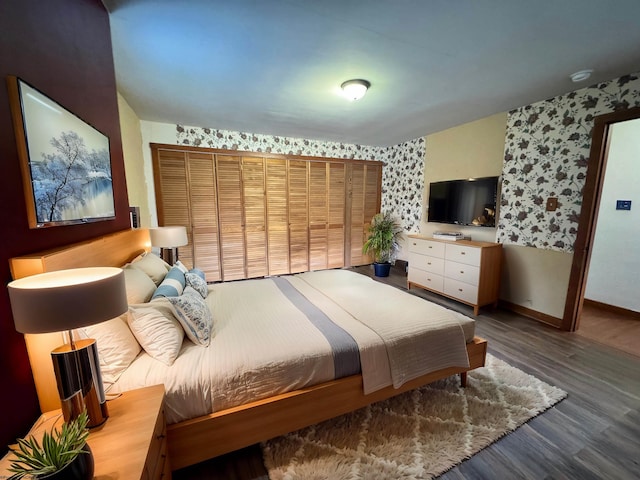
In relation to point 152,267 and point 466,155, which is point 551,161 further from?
point 152,267

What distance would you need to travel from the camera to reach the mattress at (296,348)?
1265mm

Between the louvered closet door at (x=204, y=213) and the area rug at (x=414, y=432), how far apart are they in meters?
3.17

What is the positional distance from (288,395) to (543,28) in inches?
109

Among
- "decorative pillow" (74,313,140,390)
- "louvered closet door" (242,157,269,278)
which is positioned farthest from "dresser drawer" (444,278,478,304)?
"decorative pillow" (74,313,140,390)

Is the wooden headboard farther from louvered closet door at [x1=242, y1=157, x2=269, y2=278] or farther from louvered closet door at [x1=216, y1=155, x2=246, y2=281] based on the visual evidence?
louvered closet door at [x1=242, y1=157, x2=269, y2=278]

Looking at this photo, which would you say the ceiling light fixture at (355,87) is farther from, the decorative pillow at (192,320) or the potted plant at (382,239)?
the potted plant at (382,239)

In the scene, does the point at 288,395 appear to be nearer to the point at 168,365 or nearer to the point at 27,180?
the point at 168,365

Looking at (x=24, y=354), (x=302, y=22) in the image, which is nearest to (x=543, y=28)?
(x=302, y=22)

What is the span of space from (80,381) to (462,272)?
3.61 metres

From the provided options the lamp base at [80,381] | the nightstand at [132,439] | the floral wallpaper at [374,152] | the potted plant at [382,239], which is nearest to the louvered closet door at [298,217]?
the floral wallpaper at [374,152]

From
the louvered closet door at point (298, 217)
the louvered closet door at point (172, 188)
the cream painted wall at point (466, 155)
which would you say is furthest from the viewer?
the louvered closet door at point (298, 217)

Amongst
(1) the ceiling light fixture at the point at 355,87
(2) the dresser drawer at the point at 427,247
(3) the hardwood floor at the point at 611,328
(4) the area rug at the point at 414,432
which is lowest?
(4) the area rug at the point at 414,432

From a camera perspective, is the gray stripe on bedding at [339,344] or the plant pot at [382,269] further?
the plant pot at [382,269]

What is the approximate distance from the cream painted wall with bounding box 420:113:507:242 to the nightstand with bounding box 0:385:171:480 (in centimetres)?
393
